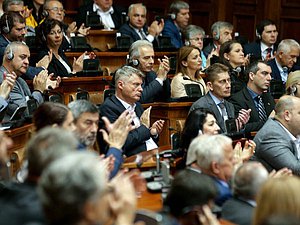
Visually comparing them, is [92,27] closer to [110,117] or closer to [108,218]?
[110,117]

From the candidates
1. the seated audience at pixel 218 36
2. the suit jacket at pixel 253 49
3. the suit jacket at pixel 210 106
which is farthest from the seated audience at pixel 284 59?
the suit jacket at pixel 210 106

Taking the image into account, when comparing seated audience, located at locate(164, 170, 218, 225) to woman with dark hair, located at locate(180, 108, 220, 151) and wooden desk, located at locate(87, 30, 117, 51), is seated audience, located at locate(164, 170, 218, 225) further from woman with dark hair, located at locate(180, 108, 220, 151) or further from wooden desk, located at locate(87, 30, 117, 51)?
wooden desk, located at locate(87, 30, 117, 51)

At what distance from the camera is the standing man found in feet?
17.4

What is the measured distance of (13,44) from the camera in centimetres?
499

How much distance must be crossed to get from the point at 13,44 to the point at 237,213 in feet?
8.94

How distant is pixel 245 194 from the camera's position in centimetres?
283

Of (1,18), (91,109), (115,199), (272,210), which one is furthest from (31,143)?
(1,18)

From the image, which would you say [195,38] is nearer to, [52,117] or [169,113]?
[169,113]

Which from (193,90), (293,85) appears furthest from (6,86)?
(293,85)

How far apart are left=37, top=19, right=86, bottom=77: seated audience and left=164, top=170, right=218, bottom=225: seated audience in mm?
3464

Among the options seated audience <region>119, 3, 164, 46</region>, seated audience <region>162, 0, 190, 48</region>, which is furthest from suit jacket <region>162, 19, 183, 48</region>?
seated audience <region>119, 3, 164, 46</region>

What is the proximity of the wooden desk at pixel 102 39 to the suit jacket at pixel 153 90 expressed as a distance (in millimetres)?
1706

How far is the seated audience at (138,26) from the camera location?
7.09 m

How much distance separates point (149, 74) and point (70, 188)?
3.70 metres
